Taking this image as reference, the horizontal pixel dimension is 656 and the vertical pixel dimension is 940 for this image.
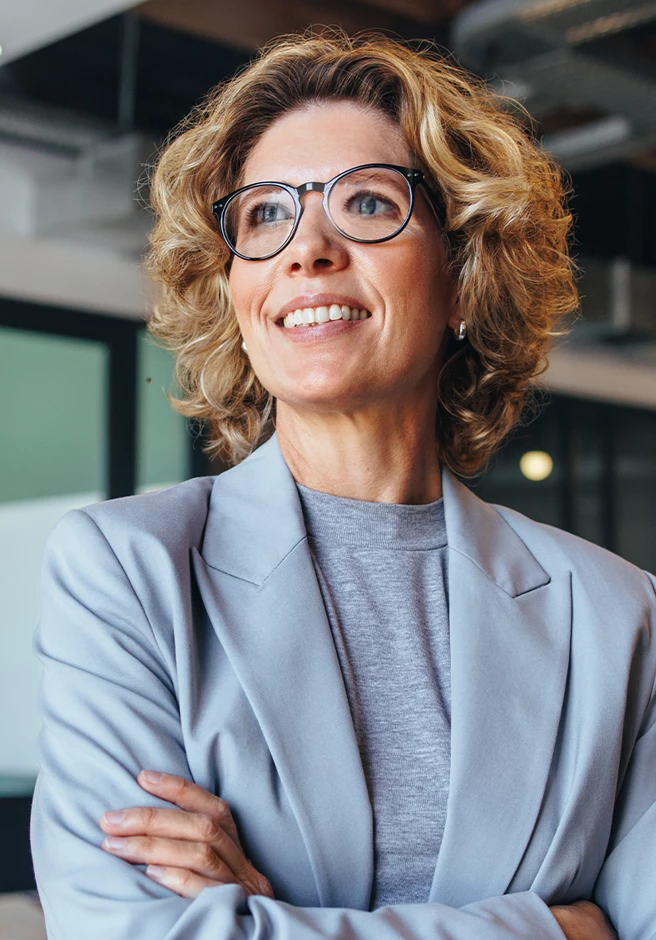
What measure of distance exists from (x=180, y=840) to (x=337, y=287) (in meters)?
0.72

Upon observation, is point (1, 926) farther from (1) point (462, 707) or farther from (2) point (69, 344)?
(1) point (462, 707)

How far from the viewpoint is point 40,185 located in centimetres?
579

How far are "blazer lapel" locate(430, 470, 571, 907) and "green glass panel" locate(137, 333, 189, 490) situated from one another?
4.72 meters

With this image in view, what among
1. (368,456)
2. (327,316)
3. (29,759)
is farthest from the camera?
(29,759)

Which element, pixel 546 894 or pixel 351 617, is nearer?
pixel 546 894

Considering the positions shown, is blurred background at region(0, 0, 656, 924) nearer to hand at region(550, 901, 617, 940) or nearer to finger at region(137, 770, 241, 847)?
finger at region(137, 770, 241, 847)

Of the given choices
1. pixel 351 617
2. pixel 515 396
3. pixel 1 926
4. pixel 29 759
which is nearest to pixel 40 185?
pixel 29 759

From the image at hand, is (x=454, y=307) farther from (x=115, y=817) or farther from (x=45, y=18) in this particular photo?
(x=45, y=18)

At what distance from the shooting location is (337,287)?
1.56 metres

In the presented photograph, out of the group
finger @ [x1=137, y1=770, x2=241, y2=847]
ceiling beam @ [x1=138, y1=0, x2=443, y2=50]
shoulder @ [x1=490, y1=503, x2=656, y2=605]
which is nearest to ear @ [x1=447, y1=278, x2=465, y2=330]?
shoulder @ [x1=490, y1=503, x2=656, y2=605]

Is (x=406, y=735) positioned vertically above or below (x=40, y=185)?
below

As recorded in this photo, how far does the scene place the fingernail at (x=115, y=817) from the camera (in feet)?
4.24

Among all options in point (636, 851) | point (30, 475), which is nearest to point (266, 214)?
point (636, 851)

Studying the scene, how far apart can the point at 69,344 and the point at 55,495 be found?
787 millimetres
